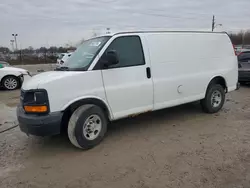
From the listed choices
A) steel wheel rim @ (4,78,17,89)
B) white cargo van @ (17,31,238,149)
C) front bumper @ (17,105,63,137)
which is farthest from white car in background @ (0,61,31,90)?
front bumper @ (17,105,63,137)

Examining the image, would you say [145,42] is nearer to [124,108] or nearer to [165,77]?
[165,77]

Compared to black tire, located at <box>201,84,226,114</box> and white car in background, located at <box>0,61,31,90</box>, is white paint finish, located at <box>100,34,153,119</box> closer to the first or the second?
black tire, located at <box>201,84,226,114</box>

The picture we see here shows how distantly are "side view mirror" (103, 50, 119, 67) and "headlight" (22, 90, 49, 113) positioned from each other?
113 centimetres

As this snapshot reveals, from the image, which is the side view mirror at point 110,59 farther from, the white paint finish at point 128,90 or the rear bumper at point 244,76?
the rear bumper at point 244,76

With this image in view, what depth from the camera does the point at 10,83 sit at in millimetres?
10906

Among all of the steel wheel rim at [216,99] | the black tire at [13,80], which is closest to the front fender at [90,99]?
the steel wheel rim at [216,99]

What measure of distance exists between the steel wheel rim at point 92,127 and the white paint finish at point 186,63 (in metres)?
1.27

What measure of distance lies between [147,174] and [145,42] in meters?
2.51

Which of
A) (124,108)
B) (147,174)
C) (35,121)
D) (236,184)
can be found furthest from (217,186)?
(35,121)

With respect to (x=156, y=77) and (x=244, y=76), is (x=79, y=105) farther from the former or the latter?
(x=244, y=76)

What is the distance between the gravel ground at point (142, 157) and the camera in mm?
3229

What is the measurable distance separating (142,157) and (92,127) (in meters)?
1.00

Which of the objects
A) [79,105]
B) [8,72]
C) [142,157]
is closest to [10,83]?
[8,72]

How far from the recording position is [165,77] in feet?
16.3
